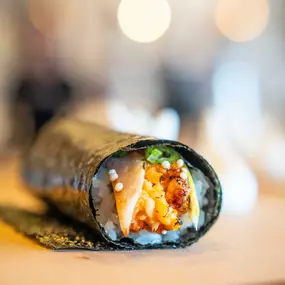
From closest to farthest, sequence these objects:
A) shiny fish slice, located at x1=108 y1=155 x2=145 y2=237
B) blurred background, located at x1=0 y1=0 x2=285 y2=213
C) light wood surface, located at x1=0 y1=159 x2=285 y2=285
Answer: light wood surface, located at x1=0 y1=159 x2=285 y2=285
shiny fish slice, located at x1=108 y1=155 x2=145 y2=237
blurred background, located at x1=0 y1=0 x2=285 y2=213

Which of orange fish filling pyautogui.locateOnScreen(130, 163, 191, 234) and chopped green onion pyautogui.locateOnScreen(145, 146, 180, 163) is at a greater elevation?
chopped green onion pyautogui.locateOnScreen(145, 146, 180, 163)

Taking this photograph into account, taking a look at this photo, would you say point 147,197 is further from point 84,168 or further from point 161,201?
point 84,168

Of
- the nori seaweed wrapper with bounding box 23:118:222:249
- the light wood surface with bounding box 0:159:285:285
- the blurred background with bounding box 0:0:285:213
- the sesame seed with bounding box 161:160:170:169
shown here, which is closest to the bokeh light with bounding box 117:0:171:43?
the blurred background with bounding box 0:0:285:213

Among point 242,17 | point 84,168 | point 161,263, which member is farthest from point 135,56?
point 161,263

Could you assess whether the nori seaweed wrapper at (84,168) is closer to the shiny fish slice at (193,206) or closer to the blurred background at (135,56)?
the shiny fish slice at (193,206)

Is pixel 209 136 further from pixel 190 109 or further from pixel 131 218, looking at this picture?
pixel 190 109

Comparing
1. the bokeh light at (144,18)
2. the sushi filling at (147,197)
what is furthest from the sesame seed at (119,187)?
the bokeh light at (144,18)

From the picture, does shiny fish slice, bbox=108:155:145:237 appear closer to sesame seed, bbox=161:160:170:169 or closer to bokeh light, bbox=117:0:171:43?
sesame seed, bbox=161:160:170:169
